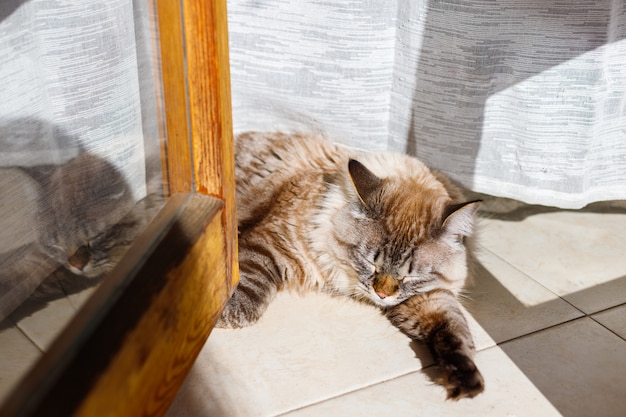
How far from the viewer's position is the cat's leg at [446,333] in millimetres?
1567

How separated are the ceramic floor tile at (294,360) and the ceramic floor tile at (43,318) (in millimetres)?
561

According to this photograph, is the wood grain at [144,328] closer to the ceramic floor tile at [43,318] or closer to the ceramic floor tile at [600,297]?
the ceramic floor tile at [43,318]

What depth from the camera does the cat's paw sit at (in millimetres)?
1553

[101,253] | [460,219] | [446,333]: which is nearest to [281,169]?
[460,219]

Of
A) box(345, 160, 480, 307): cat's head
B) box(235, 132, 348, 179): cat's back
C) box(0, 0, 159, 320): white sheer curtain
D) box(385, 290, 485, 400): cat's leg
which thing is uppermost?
box(0, 0, 159, 320): white sheer curtain

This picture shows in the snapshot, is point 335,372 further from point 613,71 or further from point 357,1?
point 613,71

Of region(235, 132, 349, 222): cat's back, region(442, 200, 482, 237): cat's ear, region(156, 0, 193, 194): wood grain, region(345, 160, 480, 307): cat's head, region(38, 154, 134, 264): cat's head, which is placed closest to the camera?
region(38, 154, 134, 264): cat's head

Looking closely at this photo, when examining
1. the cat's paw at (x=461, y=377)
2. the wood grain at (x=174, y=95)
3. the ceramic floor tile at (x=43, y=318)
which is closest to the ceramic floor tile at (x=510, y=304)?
the cat's paw at (x=461, y=377)

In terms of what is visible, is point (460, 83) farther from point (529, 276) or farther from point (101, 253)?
point (101, 253)

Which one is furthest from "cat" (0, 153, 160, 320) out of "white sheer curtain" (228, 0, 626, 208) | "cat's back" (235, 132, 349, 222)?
"white sheer curtain" (228, 0, 626, 208)

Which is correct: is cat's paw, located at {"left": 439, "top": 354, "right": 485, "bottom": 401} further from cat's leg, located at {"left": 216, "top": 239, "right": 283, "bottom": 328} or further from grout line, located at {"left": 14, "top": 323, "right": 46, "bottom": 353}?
grout line, located at {"left": 14, "top": 323, "right": 46, "bottom": 353}

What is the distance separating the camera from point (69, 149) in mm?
1242

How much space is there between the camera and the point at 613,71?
1957mm

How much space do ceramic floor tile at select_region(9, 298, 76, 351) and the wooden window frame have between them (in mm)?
15
